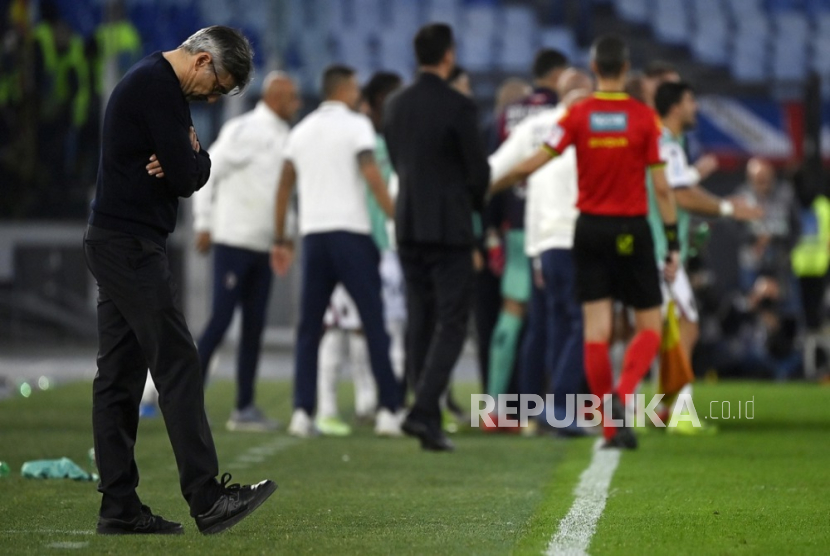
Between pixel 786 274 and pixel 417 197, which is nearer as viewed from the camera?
pixel 417 197

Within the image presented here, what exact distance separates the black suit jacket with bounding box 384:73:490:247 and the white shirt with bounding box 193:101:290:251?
1.72 meters

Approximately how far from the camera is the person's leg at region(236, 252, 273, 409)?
32.9ft

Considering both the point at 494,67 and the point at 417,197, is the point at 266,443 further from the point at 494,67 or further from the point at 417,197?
the point at 494,67

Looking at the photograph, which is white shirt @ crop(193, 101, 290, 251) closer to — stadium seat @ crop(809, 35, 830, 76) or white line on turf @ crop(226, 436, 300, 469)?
white line on turf @ crop(226, 436, 300, 469)

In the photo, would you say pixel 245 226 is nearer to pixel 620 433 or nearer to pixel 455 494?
pixel 620 433

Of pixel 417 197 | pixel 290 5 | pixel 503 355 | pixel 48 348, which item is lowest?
pixel 48 348

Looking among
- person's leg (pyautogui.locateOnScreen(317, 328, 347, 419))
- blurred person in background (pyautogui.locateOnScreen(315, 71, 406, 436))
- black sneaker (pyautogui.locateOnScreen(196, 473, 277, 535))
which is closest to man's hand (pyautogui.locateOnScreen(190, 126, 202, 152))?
black sneaker (pyautogui.locateOnScreen(196, 473, 277, 535))

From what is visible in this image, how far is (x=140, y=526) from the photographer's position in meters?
5.30

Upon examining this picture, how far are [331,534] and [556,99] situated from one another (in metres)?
5.53

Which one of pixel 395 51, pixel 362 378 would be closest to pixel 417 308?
pixel 362 378

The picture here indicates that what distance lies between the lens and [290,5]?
77.1 ft

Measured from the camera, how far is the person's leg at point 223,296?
994 centimetres

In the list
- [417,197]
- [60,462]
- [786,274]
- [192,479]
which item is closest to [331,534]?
[192,479]

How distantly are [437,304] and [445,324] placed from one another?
0.14m
